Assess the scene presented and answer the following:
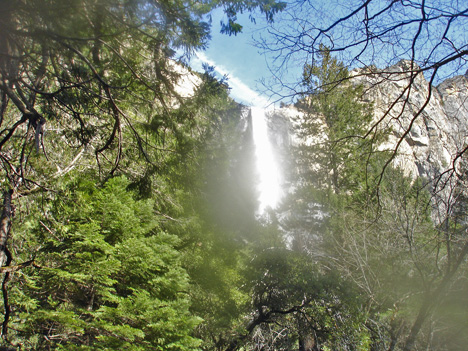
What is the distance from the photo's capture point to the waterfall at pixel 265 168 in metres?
17.4

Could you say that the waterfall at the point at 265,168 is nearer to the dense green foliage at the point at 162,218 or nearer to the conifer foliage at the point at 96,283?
the dense green foliage at the point at 162,218

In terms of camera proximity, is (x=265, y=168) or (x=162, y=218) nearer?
(x=162, y=218)

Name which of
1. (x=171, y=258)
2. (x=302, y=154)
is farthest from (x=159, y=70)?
(x=302, y=154)

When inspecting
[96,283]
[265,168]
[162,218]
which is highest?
[265,168]

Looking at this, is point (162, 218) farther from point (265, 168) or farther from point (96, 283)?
point (265, 168)

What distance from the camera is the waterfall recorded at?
17.4m

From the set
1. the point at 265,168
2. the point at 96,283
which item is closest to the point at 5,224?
the point at 96,283

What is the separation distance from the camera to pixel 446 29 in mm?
1842

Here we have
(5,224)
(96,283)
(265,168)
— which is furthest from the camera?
(265,168)

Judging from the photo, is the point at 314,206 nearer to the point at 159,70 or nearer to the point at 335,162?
the point at 335,162

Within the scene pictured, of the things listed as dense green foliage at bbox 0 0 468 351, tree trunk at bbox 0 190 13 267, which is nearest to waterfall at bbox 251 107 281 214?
dense green foliage at bbox 0 0 468 351

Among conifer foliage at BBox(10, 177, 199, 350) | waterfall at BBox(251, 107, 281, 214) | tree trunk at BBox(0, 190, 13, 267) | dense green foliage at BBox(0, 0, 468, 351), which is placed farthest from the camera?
waterfall at BBox(251, 107, 281, 214)

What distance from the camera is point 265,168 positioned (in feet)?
65.6

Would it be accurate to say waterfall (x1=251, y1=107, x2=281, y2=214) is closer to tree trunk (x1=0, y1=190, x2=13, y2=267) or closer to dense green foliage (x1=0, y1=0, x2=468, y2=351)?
dense green foliage (x1=0, y1=0, x2=468, y2=351)
